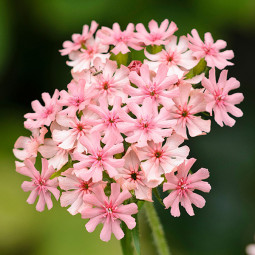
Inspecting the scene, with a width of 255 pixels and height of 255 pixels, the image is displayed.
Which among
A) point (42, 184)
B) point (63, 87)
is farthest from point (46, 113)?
point (63, 87)

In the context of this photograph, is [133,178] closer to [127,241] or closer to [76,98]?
[127,241]

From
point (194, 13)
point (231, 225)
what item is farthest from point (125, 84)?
point (231, 225)

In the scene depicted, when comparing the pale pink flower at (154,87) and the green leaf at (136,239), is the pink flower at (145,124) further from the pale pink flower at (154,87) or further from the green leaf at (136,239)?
the green leaf at (136,239)

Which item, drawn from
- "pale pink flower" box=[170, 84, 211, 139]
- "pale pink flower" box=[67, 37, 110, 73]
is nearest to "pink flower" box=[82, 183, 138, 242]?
"pale pink flower" box=[170, 84, 211, 139]

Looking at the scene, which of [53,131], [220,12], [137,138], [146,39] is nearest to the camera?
[137,138]

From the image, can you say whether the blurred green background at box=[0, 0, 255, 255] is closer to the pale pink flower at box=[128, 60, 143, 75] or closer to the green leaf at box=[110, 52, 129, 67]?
the green leaf at box=[110, 52, 129, 67]

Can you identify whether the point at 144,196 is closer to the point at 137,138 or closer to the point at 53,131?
the point at 137,138
